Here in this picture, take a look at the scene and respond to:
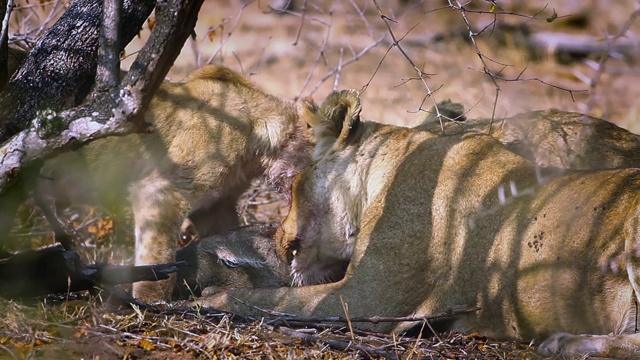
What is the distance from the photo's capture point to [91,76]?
4.38 meters

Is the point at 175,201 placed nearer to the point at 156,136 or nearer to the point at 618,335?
the point at 156,136

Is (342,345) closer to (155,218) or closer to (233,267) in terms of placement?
(233,267)

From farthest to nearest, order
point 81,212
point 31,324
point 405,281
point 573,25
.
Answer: point 573,25 → point 81,212 → point 405,281 → point 31,324

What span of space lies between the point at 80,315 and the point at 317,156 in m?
1.61

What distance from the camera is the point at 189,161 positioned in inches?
206

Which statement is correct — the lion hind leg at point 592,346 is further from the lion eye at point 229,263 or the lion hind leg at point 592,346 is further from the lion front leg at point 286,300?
the lion eye at point 229,263

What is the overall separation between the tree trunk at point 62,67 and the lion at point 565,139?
1.77m

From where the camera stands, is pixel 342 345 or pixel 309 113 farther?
pixel 309 113

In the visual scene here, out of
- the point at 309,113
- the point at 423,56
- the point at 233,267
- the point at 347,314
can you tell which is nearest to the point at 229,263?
the point at 233,267

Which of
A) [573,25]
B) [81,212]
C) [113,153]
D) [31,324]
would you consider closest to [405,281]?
[31,324]

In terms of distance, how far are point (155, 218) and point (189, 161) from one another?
39 cm

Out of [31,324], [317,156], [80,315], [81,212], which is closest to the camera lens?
[31,324]

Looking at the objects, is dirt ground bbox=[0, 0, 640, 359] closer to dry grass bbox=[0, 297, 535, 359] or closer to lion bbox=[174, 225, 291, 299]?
dry grass bbox=[0, 297, 535, 359]

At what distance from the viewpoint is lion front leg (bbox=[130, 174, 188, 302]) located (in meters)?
4.98
